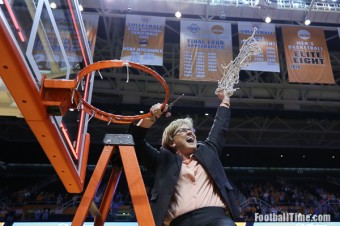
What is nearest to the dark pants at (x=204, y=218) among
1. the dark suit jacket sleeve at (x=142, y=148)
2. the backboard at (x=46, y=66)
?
the dark suit jacket sleeve at (x=142, y=148)

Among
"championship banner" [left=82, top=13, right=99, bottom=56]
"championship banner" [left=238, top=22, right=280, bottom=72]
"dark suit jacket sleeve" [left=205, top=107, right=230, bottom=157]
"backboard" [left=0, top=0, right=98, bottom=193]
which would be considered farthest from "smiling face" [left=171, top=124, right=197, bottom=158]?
"championship banner" [left=82, top=13, right=99, bottom=56]

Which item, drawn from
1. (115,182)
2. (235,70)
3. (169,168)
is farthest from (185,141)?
(235,70)

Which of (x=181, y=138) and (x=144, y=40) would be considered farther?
(x=144, y=40)

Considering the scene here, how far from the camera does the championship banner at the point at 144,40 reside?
859cm

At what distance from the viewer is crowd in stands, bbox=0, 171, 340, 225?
11750 mm

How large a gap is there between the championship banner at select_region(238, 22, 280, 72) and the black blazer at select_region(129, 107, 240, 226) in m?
6.52

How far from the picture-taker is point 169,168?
7.19 ft

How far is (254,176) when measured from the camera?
19797 mm

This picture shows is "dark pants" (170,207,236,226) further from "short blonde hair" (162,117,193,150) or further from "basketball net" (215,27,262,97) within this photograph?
"basketball net" (215,27,262,97)

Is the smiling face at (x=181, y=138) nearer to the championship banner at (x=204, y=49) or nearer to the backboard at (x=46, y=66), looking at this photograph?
the backboard at (x=46, y=66)

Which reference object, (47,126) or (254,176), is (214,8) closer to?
(47,126)

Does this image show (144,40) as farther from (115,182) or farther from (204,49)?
(115,182)

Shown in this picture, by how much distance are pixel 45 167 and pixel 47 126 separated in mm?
18396

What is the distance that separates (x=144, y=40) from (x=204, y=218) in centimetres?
729
